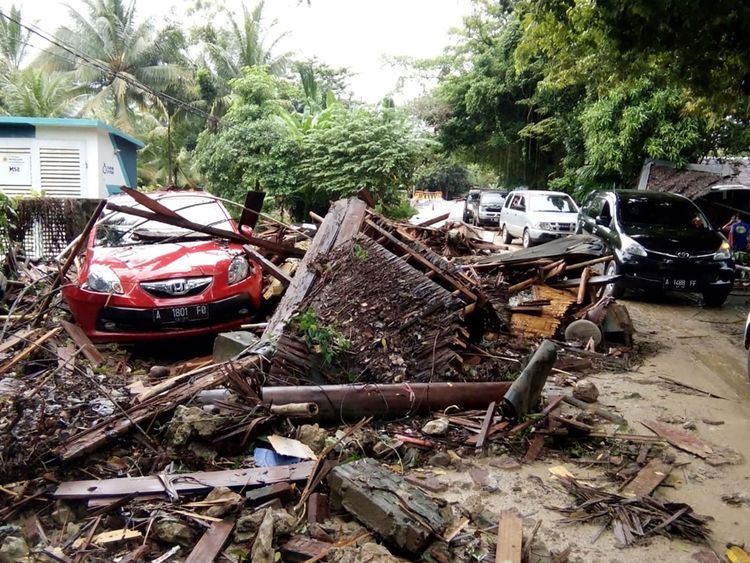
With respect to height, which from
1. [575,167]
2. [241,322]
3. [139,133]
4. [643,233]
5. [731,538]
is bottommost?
[731,538]

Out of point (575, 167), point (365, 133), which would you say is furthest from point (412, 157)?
point (575, 167)

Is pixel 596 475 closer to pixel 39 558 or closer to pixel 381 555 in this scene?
pixel 381 555

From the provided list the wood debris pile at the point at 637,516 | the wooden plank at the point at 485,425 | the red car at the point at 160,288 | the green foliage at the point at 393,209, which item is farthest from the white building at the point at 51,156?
the wood debris pile at the point at 637,516

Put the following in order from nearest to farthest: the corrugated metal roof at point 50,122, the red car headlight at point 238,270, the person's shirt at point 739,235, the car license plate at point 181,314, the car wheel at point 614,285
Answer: the car license plate at point 181,314, the red car headlight at point 238,270, the car wheel at point 614,285, the person's shirt at point 739,235, the corrugated metal roof at point 50,122

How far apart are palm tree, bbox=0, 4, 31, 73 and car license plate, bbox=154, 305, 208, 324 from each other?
2940cm

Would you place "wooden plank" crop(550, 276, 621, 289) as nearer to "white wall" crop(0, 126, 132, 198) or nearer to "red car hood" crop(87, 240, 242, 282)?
"red car hood" crop(87, 240, 242, 282)

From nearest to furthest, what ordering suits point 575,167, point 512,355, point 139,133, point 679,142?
point 512,355, point 679,142, point 575,167, point 139,133

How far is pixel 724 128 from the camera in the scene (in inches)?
550

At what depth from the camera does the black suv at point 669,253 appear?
872 centimetres

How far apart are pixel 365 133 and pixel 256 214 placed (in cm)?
1086

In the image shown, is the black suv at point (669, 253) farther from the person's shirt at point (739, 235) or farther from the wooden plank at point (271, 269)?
the wooden plank at point (271, 269)

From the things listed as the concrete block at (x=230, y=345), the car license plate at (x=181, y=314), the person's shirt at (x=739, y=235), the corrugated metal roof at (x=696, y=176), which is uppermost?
the corrugated metal roof at (x=696, y=176)

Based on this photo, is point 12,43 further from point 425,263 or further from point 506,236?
point 425,263

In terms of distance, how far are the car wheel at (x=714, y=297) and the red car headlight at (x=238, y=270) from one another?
7536 millimetres
